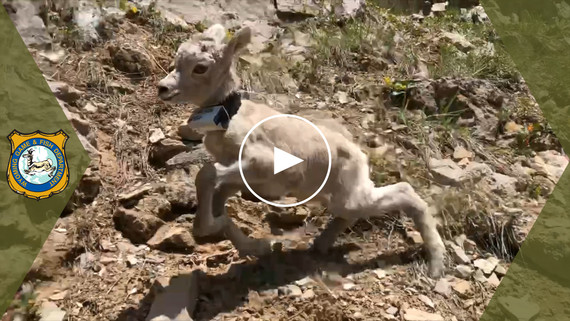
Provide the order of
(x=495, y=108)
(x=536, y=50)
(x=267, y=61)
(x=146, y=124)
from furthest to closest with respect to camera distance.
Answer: (x=536, y=50) → (x=267, y=61) → (x=495, y=108) → (x=146, y=124)

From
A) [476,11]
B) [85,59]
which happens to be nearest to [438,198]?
[85,59]

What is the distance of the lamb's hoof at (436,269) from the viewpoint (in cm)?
365

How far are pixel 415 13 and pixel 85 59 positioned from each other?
4855 millimetres

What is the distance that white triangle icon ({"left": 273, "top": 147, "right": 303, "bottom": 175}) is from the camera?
334 cm

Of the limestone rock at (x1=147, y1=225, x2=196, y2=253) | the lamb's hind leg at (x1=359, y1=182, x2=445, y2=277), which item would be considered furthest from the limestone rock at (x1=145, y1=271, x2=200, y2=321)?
the lamb's hind leg at (x1=359, y1=182, x2=445, y2=277)

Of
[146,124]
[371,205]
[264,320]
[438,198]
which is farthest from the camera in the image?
[146,124]

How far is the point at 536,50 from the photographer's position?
21.9 ft

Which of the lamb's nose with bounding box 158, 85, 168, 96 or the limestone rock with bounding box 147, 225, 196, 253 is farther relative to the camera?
the limestone rock with bounding box 147, 225, 196, 253

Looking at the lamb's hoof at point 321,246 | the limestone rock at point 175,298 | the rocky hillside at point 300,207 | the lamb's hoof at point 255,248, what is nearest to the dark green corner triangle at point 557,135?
the rocky hillside at point 300,207

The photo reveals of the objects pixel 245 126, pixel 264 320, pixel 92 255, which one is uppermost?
pixel 245 126

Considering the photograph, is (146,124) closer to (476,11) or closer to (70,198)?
(70,198)

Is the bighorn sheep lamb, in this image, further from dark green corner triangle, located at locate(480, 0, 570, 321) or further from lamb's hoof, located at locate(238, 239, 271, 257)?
dark green corner triangle, located at locate(480, 0, 570, 321)

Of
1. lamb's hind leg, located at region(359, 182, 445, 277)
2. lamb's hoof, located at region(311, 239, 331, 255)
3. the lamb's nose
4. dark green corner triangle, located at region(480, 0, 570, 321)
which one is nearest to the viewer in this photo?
the lamb's nose

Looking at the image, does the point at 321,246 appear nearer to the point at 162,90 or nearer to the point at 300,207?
the point at 300,207
